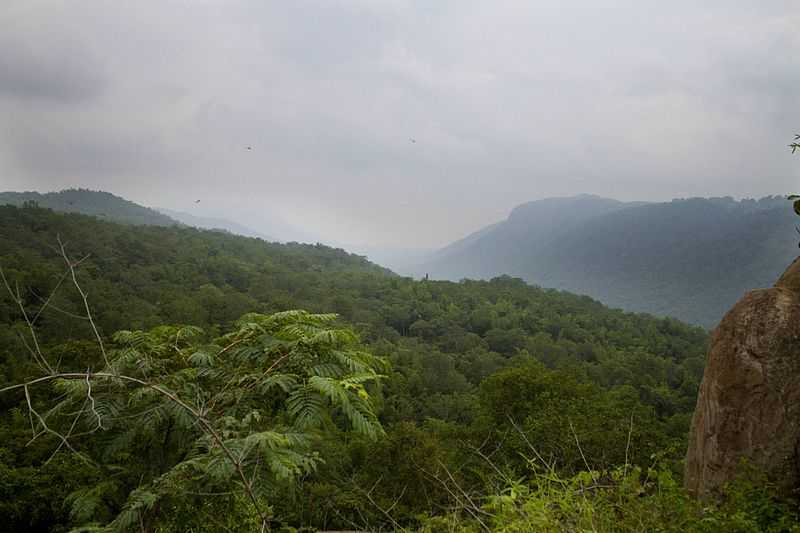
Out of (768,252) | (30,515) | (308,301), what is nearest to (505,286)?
(308,301)

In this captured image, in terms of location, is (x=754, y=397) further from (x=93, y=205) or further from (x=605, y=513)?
(x=93, y=205)

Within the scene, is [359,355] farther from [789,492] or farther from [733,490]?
[789,492]

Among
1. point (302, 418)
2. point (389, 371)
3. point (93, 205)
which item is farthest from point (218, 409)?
point (93, 205)

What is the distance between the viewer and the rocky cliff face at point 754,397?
5676 millimetres

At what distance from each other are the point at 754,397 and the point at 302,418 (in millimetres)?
5995

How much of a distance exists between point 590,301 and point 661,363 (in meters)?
40.0

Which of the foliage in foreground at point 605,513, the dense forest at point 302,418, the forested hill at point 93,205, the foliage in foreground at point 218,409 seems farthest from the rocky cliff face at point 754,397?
the forested hill at point 93,205

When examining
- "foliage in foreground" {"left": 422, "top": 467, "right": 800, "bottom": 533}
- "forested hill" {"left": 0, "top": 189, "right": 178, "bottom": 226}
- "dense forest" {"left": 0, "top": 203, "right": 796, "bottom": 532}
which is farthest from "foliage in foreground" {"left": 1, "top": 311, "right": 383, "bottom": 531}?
"forested hill" {"left": 0, "top": 189, "right": 178, "bottom": 226}

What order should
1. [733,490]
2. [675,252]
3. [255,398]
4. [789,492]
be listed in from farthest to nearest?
[675,252] < [789,492] < [733,490] < [255,398]

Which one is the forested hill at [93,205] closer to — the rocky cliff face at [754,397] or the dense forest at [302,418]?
the dense forest at [302,418]

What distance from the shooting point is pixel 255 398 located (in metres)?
3.90

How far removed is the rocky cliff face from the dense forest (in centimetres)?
83

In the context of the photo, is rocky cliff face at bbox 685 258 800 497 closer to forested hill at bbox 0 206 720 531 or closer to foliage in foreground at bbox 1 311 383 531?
forested hill at bbox 0 206 720 531

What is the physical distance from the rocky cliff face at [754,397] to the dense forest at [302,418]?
828 millimetres
